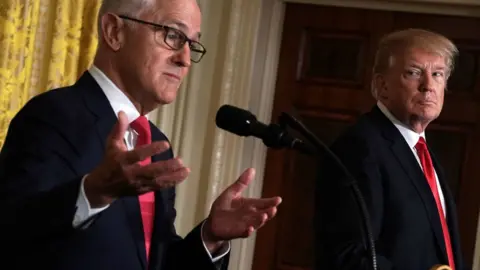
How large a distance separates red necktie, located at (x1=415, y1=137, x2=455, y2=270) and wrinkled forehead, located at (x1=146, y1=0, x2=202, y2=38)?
0.75m

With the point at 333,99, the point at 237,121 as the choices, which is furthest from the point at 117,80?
the point at 333,99

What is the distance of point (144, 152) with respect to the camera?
1.04 m

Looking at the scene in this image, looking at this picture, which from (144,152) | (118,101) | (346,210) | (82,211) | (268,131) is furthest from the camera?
(346,210)

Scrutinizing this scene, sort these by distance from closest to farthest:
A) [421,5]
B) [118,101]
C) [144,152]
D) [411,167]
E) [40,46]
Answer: [144,152]
[118,101]
[411,167]
[40,46]
[421,5]

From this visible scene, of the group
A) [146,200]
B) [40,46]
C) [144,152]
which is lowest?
[146,200]

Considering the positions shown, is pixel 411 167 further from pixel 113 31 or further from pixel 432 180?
pixel 113 31

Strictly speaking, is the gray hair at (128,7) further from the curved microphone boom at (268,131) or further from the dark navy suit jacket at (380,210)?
the dark navy suit jacket at (380,210)

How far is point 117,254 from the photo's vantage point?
4.36ft

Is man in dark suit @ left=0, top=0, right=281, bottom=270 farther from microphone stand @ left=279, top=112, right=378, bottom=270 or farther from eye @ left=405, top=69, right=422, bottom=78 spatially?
eye @ left=405, top=69, right=422, bottom=78

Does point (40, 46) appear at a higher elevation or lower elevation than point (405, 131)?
higher

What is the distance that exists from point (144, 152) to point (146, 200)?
1.41ft

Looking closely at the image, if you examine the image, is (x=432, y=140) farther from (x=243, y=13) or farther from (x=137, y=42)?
(x=137, y=42)

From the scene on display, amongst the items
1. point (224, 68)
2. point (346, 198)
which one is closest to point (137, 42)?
point (346, 198)

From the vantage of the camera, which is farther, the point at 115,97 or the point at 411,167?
the point at 411,167
